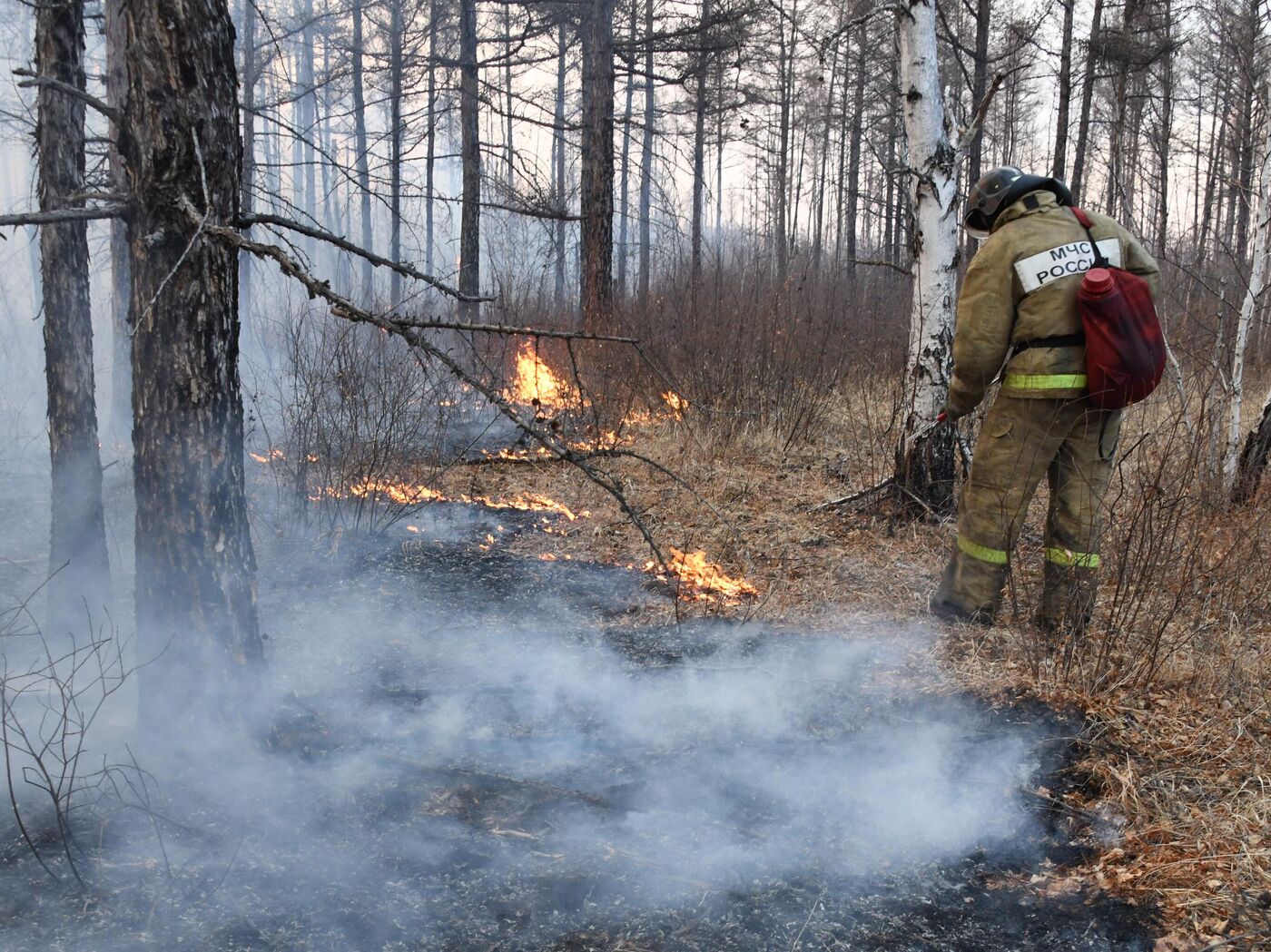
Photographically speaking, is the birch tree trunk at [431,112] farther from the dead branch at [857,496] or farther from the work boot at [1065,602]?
the work boot at [1065,602]

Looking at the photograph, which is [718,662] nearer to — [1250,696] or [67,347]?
[1250,696]

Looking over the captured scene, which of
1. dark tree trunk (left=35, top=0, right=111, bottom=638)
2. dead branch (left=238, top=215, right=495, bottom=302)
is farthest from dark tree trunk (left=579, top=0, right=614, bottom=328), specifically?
dead branch (left=238, top=215, right=495, bottom=302)

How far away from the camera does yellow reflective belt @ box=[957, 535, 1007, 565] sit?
415 cm

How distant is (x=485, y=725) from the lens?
364 cm

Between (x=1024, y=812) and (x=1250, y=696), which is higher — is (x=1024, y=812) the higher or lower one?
the lower one

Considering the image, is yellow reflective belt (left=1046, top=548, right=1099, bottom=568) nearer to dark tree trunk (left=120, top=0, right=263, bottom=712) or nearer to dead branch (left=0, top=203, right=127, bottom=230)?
dark tree trunk (left=120, top=0, right=263, bottom=712)

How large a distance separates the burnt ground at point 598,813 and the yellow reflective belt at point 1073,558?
28.2 inches

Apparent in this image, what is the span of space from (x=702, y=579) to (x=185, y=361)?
3.19m

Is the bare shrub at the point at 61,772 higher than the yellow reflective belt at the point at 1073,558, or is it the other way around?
the yellow reflective belt at the point at 1073,558

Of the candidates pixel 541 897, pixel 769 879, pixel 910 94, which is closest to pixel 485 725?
pixel 541 897

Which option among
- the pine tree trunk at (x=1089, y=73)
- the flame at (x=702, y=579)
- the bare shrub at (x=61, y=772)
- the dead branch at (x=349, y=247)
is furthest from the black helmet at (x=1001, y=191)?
the pine tree trunk at (x=1089, y=73)

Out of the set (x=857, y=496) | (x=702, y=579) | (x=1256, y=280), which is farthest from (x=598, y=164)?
(x=1256, y=280)

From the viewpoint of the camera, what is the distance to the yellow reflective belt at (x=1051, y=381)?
3807mm

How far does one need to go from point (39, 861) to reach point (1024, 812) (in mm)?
3153
